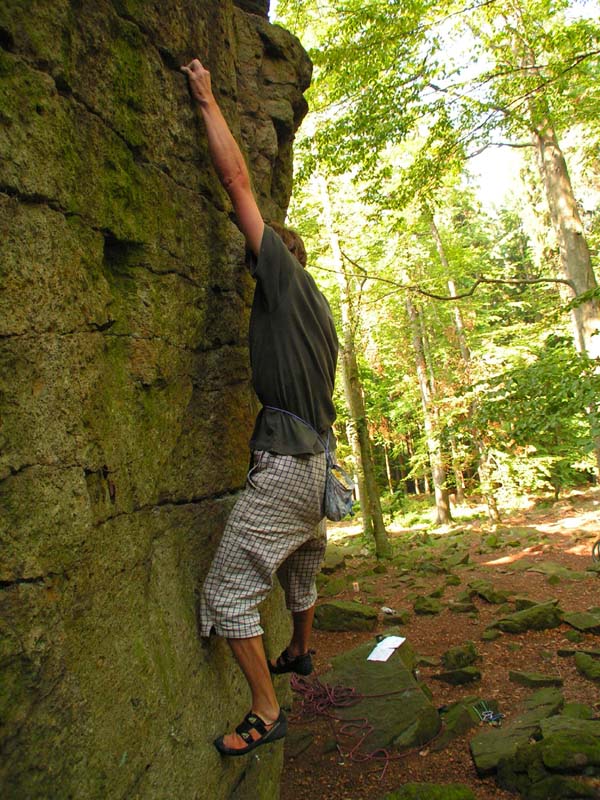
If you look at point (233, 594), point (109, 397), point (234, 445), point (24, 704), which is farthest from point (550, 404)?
point (24, 704)

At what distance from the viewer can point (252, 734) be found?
9.09 feet

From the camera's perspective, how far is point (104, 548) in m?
2.21

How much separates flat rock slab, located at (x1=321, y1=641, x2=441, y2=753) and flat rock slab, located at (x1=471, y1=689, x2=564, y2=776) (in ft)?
1.34

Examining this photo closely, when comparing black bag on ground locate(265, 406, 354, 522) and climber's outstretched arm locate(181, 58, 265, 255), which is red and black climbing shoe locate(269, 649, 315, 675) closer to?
black bag on ground locate(265, 406, 354, 522)

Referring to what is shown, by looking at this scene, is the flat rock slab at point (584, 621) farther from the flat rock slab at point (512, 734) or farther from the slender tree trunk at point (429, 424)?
the slender tree trunk at point (429, 424)

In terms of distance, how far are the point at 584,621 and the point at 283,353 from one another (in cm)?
481

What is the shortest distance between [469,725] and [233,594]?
2536 millimetres

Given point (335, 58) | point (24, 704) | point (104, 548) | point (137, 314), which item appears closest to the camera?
point (24, 704)

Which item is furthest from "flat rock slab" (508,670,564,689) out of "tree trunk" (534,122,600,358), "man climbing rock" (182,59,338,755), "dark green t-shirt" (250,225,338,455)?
"tree trunk" (534,122,600,358)

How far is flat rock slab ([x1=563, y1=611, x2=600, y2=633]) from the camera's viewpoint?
5.78 metres

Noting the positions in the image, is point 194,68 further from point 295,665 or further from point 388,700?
point 388,700

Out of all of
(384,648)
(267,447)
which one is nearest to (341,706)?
(384,648)

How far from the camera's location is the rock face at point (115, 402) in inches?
72.5

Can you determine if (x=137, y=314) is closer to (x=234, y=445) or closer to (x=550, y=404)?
(x=234, y=445)
